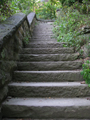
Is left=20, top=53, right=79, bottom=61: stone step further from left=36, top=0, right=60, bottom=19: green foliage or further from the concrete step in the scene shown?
left=36, top=0, right=60, bottom=19: green foliage

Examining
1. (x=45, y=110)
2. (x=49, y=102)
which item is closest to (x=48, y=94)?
(x=49, y=102)

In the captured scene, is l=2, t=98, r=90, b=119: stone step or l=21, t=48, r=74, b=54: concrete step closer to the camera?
l=2, t=98, r=90, b=119: stone step

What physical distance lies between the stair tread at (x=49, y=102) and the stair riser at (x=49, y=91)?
0.09 metres

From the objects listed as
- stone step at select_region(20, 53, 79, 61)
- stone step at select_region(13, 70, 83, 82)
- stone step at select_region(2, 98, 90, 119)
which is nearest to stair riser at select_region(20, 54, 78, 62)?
stone step at select_region(20, 53, 79, 61)

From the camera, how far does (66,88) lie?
1972 millimetres

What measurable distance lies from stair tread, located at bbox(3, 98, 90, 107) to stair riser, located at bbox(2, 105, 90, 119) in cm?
5

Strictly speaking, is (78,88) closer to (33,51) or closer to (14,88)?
(14,88)

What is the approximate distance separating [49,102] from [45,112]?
17 cm

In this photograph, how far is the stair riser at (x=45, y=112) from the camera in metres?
1.69

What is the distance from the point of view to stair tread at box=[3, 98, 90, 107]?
1719 mm

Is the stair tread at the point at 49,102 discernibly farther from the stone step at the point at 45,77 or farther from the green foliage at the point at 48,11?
the green foliage at the point at 48,11

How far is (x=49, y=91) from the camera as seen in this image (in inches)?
77.9

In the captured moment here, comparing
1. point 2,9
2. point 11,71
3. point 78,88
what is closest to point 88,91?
point 78,88

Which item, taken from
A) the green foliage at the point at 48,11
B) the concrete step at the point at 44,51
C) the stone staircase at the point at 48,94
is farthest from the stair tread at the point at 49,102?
the green foliage at the point at 48,11
